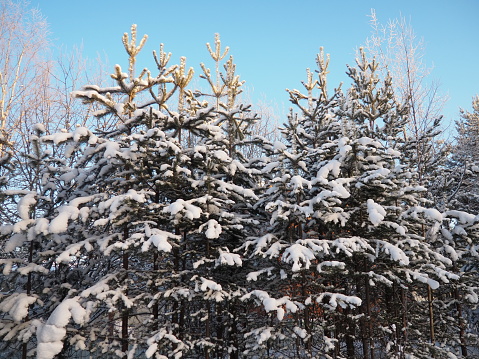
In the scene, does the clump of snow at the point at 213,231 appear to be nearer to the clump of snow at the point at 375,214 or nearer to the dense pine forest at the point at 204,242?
the dense pine forest at the point at 204,242

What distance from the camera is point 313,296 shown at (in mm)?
6941

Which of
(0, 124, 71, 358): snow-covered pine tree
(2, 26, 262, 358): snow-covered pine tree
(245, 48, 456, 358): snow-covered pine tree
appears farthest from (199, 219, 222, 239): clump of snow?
(0, 124, 71, 358): snow-covered pine tree

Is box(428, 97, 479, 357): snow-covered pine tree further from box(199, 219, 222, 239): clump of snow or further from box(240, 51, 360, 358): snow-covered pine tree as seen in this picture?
box(199, 219, 222, 239): clump of snow

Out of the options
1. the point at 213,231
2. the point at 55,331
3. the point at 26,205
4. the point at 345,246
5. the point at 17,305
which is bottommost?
the point at 55,331

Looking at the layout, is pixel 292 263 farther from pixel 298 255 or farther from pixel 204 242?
pixel 204 242

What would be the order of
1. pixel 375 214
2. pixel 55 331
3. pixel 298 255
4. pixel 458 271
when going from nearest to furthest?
pixel 55 331 < pixel 298 255 < pixel 375 214 < pixel 458 271

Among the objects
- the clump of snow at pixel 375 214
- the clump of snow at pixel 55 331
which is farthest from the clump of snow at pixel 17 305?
the clump of snow at pixel 375 214

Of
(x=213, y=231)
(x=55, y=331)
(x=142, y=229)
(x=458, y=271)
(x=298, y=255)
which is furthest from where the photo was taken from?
(x=458, y=271)

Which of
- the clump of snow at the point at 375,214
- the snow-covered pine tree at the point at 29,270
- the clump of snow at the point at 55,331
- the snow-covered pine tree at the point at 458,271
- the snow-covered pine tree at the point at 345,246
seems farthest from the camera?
the snow-covered pine tree at the point at 458,271

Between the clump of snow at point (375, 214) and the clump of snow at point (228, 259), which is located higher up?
the clump of snow at point (375, 214)

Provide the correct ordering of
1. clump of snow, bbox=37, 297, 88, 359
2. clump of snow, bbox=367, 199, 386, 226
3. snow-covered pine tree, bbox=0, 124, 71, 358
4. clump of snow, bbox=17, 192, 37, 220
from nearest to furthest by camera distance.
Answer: clump of snow, bbox=37, 297, 88, 359 → snow-covered pine tree, bbox=0, 124, 71, 358 → clump of snow, bbox=367, 199, 386, 226 → clump of snow, bbox=17, 192, 37, 220

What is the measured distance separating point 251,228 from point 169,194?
2.38 metres

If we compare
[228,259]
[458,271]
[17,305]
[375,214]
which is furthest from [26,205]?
[458,271]

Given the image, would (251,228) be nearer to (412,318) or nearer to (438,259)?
(438,259)
